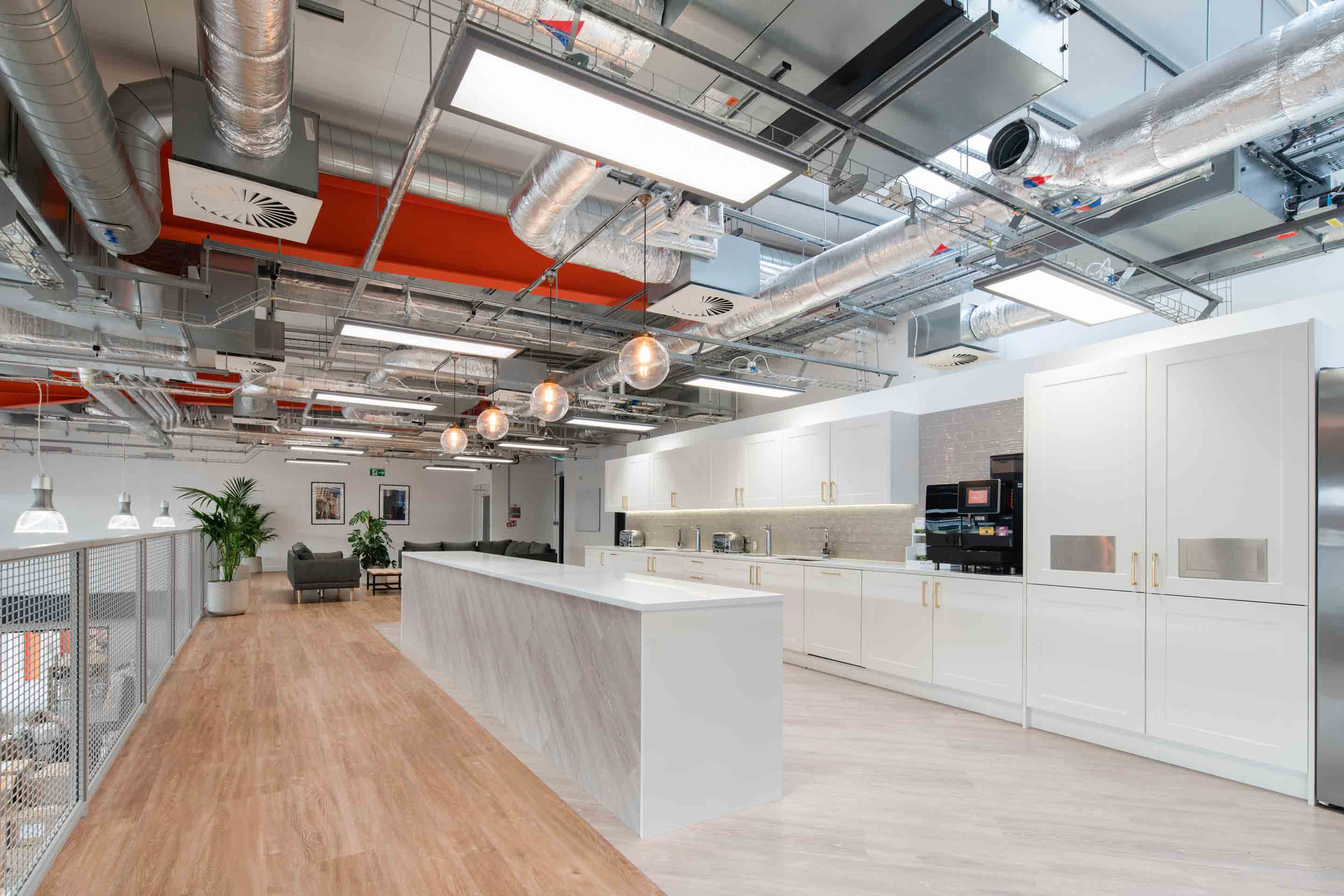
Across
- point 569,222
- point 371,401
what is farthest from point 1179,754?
point 371,401

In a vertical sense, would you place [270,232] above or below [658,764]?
above

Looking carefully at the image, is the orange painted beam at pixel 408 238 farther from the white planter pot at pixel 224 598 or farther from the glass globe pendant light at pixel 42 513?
the white planter pot at pixel 224 598

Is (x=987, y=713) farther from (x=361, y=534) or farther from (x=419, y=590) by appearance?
(x=361, y=534)

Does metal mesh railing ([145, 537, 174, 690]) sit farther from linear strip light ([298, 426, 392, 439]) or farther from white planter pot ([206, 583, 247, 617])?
linear strip light ([298, 426, 392, 439])

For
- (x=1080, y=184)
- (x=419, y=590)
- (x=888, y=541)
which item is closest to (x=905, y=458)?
(x=888, y=541)

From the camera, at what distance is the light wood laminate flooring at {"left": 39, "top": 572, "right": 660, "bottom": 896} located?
8.89 ft

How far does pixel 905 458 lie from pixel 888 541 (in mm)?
930

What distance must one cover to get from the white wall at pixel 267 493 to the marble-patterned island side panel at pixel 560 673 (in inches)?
524

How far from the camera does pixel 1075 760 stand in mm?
4156

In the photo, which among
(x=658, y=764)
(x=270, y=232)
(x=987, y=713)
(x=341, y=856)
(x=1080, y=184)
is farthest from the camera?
(x=987, y=713)

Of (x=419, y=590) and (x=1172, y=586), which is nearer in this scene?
(x=1172, y=586)

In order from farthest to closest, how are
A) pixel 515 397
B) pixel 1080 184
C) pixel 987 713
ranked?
1. pixel 515 397
2. pixel 987 713
3. pixel 1080 184

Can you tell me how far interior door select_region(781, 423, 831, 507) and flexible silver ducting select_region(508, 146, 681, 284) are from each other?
3190mm

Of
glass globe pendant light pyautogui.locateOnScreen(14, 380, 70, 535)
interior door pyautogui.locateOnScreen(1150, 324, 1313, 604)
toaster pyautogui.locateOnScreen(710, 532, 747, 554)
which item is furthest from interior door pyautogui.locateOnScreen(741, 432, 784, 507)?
glass globe pendant light pyautogui.locateOnScreen(14, 380, 70, 535)
